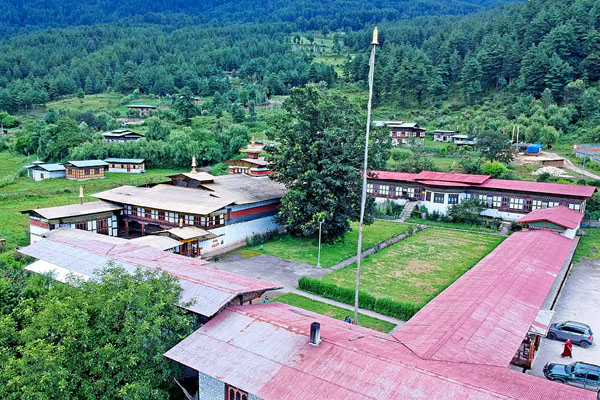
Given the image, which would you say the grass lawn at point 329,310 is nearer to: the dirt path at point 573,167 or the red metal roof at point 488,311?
the red metal roof at point 488,311

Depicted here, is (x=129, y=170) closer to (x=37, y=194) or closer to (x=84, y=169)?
(x=84, y=169)

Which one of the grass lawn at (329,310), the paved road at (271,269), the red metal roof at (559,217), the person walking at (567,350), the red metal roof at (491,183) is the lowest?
the paved road at (271,269)

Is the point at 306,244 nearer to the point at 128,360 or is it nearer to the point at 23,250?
the point at 23,250

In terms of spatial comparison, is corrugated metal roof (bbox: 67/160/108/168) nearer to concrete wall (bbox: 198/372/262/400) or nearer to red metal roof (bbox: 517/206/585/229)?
red metal roof (bbox: 517/206/585/229)

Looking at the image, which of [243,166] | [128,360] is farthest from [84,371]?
[243,166]

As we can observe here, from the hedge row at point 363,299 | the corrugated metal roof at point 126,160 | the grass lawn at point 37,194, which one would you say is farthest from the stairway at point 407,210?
the corrugated metal roof at point 126,160

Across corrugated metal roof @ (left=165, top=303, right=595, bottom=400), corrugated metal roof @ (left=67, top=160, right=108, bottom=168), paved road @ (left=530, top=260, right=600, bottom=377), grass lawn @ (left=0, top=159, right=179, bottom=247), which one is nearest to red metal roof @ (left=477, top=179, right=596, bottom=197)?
paved road @ (left=530, top=260, right=600, bottom=377)
